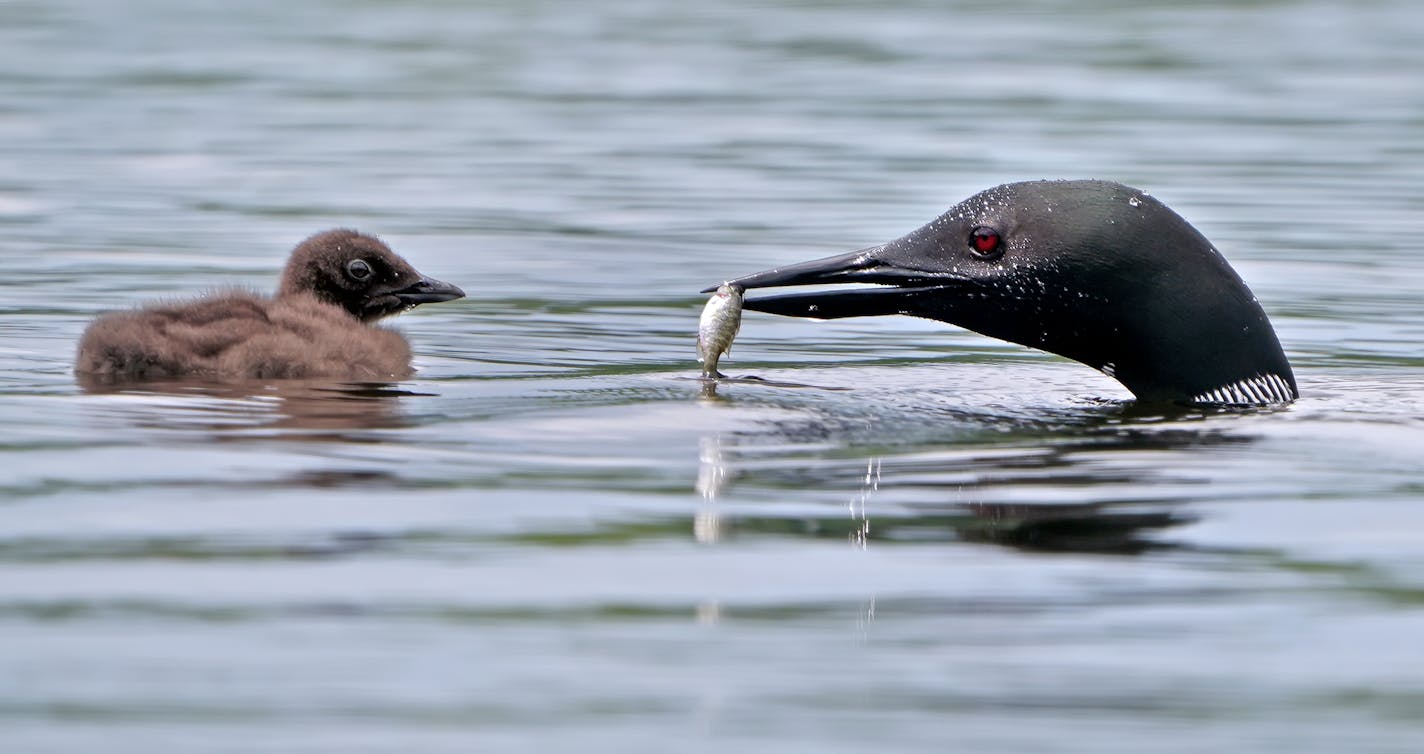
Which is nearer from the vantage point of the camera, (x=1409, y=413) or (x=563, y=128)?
(x=1409, y=413)

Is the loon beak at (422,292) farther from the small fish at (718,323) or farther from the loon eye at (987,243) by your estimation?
the loon eye at (987,243)

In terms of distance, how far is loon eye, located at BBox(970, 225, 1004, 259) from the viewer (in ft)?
22.6

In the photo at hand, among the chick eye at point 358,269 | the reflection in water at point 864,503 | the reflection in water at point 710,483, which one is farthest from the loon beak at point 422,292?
the reflection in water at point 864,503

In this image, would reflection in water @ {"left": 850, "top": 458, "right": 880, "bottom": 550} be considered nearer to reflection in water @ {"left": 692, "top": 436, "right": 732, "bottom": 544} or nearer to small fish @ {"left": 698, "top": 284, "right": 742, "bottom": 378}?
reflection in water @ {"left": 692, "top": 436, "right": 732, "bottom": 544}

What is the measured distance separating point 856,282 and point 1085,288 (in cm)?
63

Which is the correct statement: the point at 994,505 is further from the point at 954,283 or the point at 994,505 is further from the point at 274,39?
the point at 274,39

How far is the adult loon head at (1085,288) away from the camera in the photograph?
6762 mm

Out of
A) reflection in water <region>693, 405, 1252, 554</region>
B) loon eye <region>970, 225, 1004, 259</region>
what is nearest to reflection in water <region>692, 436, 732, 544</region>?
reflection in water <region>693, 405, 1252, 554</region>

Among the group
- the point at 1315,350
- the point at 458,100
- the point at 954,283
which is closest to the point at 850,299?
the point at 954,283

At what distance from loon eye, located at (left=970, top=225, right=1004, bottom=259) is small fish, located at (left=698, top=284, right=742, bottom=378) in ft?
2.16

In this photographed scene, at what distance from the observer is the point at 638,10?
89.4 ft

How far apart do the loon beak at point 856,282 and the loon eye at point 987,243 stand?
0.09 m

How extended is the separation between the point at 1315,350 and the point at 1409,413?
6.64ft

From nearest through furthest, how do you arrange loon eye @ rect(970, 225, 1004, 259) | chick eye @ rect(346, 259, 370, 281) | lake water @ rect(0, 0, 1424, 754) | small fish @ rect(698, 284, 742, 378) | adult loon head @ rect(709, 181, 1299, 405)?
lake water @ rect(0, 0, 1424, 754)
adult loon head @ rect(709, 181, 1299, 405)
loon eye @ rect(970, 225, 1004, 259)
small fish @ rect(698, 284, 742, 378)
chick eye @ rect(346, 259, 370, 281)
